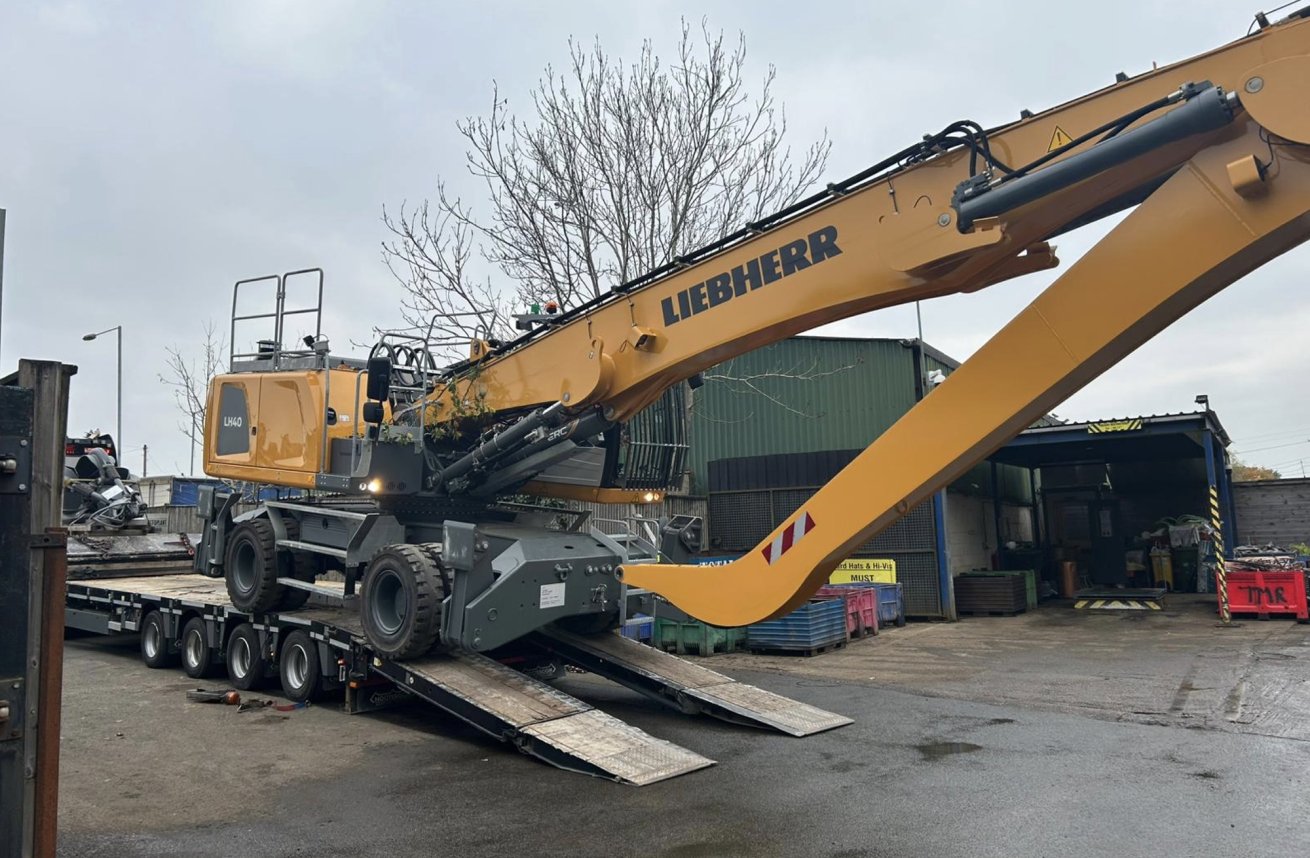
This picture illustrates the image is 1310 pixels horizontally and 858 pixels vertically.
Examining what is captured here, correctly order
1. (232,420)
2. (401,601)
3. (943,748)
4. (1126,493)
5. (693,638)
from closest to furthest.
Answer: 1. (943,748)
2. (401,601)
3. (232,420)
4. (693,638)
5. (1126,493)

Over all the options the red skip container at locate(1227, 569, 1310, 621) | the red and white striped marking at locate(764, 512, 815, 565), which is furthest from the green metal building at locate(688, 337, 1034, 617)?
the red and white striped marking at locate(764, 512, 815, 565)

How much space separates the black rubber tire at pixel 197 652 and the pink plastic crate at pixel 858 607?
8.25 m

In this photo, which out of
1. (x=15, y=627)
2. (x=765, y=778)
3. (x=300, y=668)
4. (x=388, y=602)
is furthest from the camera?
(x=300, y=668)

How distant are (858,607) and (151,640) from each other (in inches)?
385

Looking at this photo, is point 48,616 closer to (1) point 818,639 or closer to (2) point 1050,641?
(1) point 818,639

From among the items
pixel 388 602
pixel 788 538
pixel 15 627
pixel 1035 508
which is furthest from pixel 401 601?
pixel 1035 508

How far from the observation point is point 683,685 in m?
8.57

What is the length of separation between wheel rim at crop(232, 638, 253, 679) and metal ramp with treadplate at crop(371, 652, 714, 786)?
8.68 ft

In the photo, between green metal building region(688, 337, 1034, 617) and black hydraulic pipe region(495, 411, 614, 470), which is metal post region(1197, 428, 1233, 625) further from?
black hydraulic pipe region(495, 411, 614, 470)

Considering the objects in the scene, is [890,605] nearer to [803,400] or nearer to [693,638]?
[693,638]

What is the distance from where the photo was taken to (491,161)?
16.4m

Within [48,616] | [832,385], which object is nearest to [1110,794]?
[48,616]

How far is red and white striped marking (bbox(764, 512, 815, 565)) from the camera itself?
544 cm

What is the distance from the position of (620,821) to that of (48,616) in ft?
11.8
